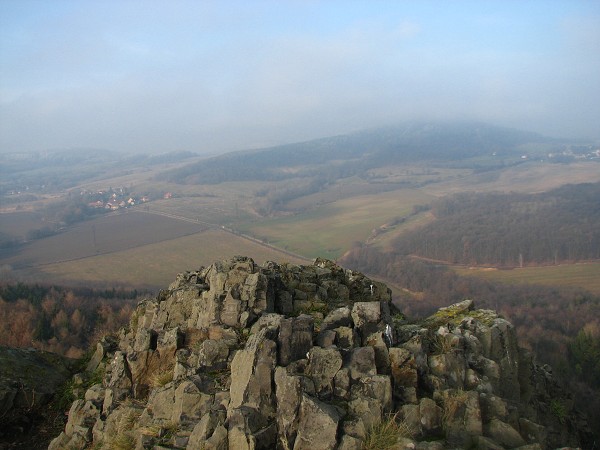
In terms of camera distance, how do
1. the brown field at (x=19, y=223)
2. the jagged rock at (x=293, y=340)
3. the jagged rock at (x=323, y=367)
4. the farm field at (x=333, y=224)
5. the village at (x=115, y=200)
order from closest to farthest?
the jagged rock at (x=323, y=367) → the jagged rock at (x=293, y=340) → the farm field at (x=333, y=224) → the brown field at (x=19, y=223) → the village at (x=115, y=200)

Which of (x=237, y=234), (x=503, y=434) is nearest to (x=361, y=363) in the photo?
(x=503, y=434)

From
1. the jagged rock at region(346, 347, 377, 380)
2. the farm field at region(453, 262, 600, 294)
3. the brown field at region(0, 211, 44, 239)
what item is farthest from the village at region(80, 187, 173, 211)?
the jagged rock at region(346, 347, 377, 380)

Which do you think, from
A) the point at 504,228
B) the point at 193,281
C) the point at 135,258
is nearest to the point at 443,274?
the point at 504,228

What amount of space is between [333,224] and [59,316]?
95186 mm

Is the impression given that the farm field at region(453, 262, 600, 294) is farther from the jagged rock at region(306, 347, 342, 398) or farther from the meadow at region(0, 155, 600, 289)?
the jagged rock at region(306, 347, 342, 398)

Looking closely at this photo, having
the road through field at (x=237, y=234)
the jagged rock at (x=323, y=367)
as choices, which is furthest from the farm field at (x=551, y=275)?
the jagged rock at (x=323, y=367)

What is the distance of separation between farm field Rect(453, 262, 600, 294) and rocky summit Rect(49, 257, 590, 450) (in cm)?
7152

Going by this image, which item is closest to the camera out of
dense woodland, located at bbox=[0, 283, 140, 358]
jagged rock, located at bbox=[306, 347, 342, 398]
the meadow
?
jagged rock, located at bbox=[306, 347, 342, 398]

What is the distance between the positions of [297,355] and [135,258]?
9802 centimetres

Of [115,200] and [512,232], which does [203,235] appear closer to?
[512,232]

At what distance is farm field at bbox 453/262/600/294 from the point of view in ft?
270

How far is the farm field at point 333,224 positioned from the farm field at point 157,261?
9.45 m

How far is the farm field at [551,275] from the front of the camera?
270 feet

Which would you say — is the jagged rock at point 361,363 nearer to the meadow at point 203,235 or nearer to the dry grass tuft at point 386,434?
the dry grass tuft at point 386,434
